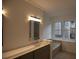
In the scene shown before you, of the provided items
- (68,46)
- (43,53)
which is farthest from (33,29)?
(68,46)

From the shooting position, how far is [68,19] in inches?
198

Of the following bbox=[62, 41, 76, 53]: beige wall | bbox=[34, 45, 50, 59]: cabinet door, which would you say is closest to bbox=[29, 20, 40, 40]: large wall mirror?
bbox=[34, 45, 50, 59]: cabinet door

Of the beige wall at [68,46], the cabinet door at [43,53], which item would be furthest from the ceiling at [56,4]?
the beige wall at [68,46]

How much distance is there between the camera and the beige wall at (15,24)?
2.08 m

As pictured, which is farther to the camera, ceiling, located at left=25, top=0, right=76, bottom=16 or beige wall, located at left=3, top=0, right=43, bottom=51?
ceiling, located at left=25, top=0, right=76, bottom=16

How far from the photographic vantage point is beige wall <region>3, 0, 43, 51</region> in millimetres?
2076

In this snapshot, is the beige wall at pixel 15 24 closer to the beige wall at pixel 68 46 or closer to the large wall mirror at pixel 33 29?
the large wall mirror at pixel 33 29

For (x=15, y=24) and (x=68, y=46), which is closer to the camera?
(x=15, y=24)

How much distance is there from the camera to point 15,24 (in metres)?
2.37

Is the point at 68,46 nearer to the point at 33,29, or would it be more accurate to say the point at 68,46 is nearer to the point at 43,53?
the point at 43,53

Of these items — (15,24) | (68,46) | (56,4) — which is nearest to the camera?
(15,24)

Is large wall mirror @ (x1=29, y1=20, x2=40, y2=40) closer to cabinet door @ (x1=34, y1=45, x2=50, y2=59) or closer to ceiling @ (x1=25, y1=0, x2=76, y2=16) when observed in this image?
cabinet door @ (x1=34, y1=45, x2=50, y2=59)

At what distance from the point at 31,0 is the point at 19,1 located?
22.7 inches

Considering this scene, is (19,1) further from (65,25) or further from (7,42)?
(65,25)
